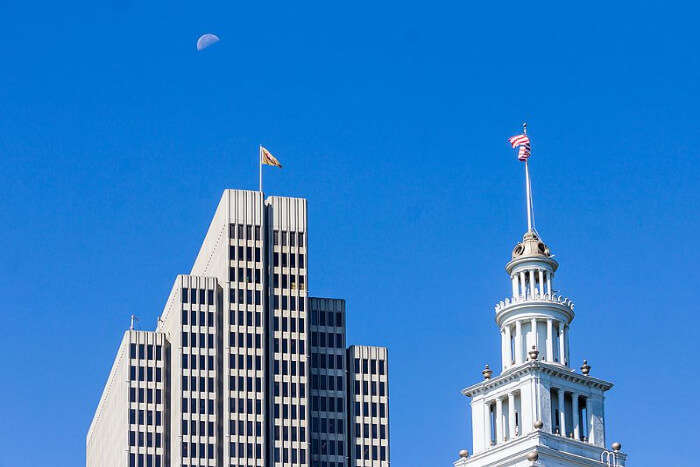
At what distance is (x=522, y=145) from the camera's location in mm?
196750

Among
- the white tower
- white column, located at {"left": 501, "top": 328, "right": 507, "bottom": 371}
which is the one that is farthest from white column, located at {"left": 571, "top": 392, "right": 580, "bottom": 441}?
white column, located at {"left": 501, "top": 328, "right": 507, "bottom": 371}

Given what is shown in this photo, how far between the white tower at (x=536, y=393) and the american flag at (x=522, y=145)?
13124 millimetres

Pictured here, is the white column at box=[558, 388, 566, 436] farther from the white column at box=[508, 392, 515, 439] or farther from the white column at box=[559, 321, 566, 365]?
the white column at box=[559, 321, 566, 365]

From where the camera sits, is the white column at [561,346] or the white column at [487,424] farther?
the white column at [561,346]

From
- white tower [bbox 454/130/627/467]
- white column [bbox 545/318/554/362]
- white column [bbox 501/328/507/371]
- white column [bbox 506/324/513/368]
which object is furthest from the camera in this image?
white column [bbox 501/328/507/371]

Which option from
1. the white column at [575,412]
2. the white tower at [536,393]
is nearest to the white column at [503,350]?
the white tower at [536,393]

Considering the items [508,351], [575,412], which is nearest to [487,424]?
[508,351]

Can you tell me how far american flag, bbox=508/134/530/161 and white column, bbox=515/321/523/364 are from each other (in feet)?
67.8

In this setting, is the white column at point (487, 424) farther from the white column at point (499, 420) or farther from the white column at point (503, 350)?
the white column at point (503, 350)

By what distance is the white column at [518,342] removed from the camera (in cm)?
17962

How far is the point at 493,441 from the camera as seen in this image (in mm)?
177125

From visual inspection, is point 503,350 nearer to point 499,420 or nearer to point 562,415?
point 499,420

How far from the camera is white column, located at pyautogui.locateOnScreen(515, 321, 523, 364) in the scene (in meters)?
180

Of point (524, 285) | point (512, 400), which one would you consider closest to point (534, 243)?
point (524, 285)
